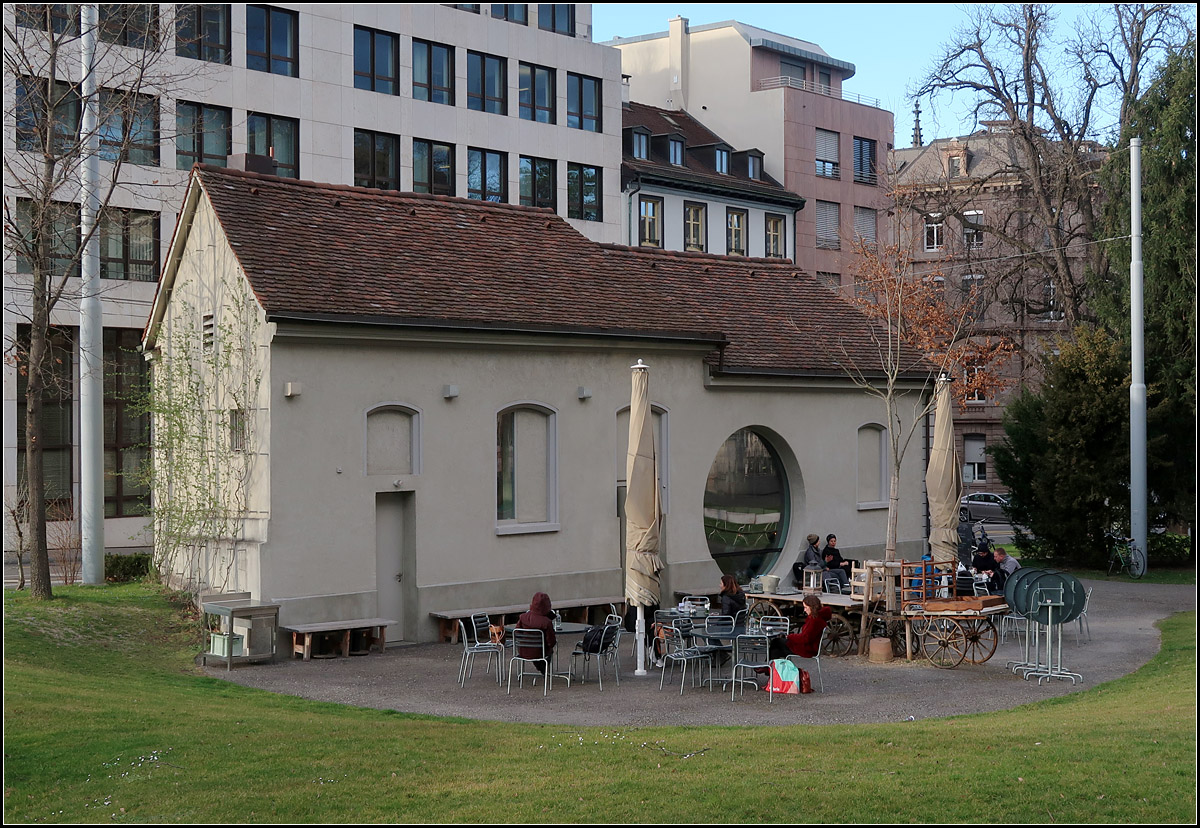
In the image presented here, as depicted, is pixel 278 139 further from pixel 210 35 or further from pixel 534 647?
pixel 534 647

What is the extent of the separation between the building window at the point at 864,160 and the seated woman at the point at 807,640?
47.3 meters

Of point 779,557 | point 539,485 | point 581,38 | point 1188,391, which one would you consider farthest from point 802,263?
point 539,485

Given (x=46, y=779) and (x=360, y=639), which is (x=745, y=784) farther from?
(x=360, y=639)

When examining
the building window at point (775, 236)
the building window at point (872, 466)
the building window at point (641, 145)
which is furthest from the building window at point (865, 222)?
the building window at point (872, 466)

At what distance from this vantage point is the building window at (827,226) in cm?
5859

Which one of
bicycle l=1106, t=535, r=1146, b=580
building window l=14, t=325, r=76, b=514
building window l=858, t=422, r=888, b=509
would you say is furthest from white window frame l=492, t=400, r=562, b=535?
building window l=14, t=325, r=76, b=514

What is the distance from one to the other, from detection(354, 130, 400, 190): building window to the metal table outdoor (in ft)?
78.1

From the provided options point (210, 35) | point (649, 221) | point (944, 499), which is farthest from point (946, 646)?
point (649, 221)

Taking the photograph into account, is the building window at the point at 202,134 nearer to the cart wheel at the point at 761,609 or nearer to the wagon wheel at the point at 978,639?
the cart wheel at the point at 761,609

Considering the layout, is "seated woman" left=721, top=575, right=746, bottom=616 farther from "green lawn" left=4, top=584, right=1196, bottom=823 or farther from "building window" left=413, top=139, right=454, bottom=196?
"building window" left=413, top=139, right=454, bottom=196

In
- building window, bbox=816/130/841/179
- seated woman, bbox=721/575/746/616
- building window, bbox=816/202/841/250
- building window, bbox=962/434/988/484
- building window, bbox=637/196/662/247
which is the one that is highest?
building window, bbox=816/130/841/179

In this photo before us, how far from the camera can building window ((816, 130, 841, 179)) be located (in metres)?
59.0

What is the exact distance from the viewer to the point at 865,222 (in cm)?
6059

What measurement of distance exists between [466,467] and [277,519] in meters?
3.22
